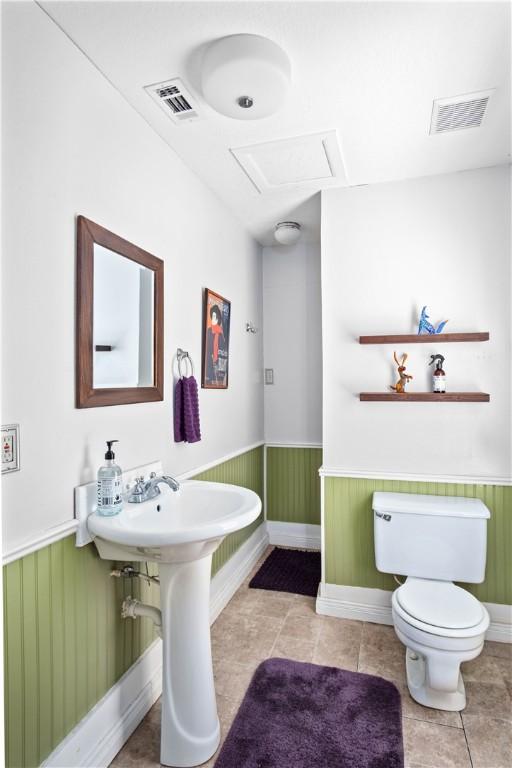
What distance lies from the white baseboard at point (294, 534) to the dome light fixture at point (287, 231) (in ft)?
7.12

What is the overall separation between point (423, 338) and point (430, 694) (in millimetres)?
1611

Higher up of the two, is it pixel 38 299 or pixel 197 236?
pixel 197 236

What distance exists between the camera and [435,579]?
7.00 feet

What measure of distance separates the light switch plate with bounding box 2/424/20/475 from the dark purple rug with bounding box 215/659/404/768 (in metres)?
1.25

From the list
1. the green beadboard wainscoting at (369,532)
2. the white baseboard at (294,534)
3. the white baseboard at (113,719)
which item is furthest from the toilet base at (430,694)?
the white baseboard at (294,534)

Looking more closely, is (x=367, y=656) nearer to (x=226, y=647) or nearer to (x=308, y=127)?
(x=226, y=647)

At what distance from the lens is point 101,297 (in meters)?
1.59

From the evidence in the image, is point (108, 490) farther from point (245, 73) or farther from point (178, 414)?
point (245, 73)


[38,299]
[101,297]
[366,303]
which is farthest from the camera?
[366,303]

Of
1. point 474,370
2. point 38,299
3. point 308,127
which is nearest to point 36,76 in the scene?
point 38,299

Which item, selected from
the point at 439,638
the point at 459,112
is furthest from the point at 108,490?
the point at 459,112

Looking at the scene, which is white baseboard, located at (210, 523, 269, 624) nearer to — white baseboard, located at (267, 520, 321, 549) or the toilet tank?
white baseboard, located at (267, 520, 321, 549)

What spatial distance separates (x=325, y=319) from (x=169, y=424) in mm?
1110

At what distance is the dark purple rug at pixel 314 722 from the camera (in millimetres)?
1537
